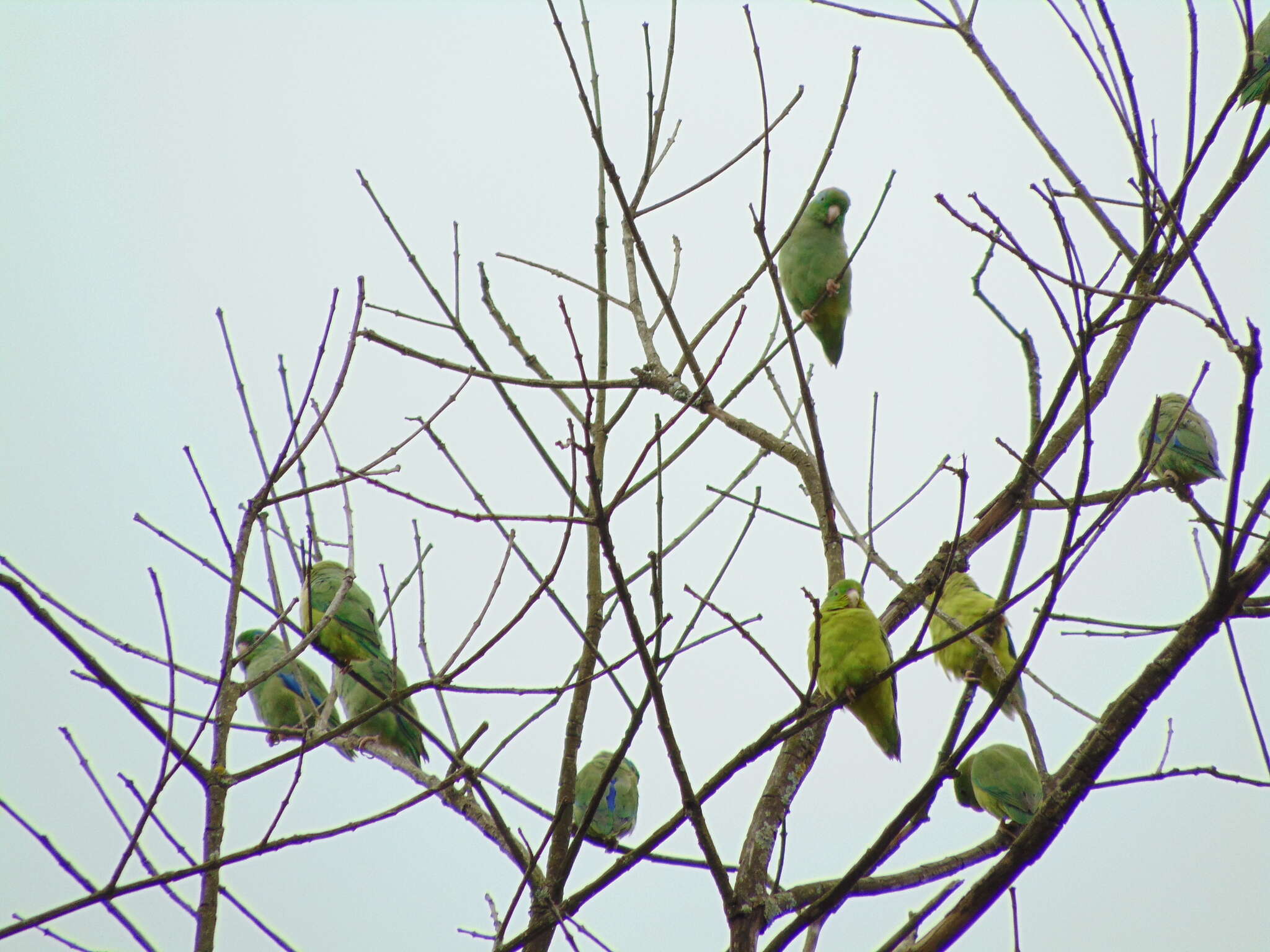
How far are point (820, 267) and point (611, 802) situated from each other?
140 inches

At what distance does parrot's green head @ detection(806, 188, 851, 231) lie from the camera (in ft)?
21.7

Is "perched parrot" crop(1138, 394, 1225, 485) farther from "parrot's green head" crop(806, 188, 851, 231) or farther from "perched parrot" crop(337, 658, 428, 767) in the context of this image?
"perched parrot" crop(337, 658, 428, 767)

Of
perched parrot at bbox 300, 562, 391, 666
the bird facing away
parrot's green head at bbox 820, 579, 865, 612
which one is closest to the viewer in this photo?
parrot's green head at bbox 820, 579, 865, 612

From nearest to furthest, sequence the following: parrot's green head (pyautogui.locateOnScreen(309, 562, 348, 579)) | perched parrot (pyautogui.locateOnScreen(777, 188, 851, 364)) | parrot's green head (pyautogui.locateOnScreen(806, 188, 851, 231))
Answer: parrot's green head (pyautogui.locateOnScreen(309, 562, 348, 579)), perched parrot (pyautogui.locateOnScreen(777, 188, 851, 364)), parrot's green head (pyautogui.locateOnScreen(806, 188, 851, 231))

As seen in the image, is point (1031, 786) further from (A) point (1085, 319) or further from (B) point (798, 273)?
(A) point (1085, 319)

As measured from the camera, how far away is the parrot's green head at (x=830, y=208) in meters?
6.62

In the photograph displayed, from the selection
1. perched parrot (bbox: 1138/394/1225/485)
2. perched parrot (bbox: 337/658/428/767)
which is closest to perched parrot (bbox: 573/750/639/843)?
perched parrot (bbox: 337/658/428/767)

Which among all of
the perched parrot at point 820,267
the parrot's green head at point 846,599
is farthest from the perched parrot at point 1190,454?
the parrot's green head at point 846,599

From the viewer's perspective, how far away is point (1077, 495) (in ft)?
6.16

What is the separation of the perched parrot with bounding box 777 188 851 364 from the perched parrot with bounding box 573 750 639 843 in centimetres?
303

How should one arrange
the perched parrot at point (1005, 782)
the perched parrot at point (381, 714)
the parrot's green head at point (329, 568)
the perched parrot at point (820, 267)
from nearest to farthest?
the perched parrot at point (1005, 782) → the perched parrot at point (381, 714) → the parrot's green head at point (329, 568) → the perched parrot at point (820, 267)

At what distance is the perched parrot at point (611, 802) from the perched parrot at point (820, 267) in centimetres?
303

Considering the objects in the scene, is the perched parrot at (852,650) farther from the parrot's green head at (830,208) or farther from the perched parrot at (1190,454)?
the perched parrot at (1190,454)

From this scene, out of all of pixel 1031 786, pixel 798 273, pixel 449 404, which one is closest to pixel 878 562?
pixel 449 404
